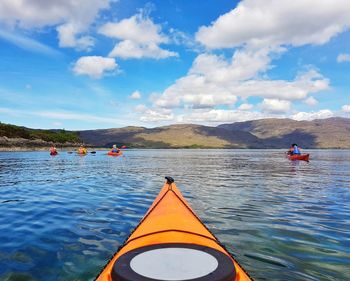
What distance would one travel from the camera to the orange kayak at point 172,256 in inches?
149

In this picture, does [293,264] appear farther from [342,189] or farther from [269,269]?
[342,189]

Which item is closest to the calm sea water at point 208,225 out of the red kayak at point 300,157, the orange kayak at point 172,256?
the orange kayak at point 172,256

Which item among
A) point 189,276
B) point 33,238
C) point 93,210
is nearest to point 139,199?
point 93,210

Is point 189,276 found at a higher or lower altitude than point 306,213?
higher

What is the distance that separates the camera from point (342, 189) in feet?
64.6

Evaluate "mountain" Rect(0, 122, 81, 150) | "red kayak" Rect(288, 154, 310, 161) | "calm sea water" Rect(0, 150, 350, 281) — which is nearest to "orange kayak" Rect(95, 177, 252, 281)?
"calm sea water" Rect(0, 150, 350, 281)

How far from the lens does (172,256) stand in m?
4.45

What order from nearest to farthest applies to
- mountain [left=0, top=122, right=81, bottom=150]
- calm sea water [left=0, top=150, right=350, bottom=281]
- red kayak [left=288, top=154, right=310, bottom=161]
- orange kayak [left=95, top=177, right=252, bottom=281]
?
1. orange kayak [left=95, top=177, right=252, bottom=281]
2. calm sea water [left=0, top=150, right=350, bottom=281]
3. red kayak [left=288, top=154, right=310, bottom=161]
4. mountain [left=0, top=122, right=81, bottom=150]

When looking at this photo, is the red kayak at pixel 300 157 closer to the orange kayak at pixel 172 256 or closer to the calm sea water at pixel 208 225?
the calm sea water at pixel 208 225

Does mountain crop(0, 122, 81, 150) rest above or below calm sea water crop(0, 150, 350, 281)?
above

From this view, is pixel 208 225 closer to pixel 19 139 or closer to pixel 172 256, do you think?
pixel 172 256

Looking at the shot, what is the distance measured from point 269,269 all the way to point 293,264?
77 cm

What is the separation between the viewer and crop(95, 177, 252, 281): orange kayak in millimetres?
3797

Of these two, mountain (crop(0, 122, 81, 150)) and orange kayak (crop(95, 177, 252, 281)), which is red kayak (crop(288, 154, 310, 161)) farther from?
mountain (crop(0, 122, 81, 150))
